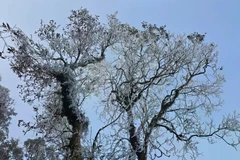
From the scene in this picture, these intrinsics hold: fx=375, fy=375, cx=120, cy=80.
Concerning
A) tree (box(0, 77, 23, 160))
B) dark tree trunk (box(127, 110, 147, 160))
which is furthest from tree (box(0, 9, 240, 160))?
tree (box(0, 77, 23, 160))

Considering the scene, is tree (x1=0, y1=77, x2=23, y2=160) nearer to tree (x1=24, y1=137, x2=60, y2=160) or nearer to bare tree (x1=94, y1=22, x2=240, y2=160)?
tree (x1=24, y1=137, x2=60, y2=160)

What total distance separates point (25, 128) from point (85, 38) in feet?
5.92

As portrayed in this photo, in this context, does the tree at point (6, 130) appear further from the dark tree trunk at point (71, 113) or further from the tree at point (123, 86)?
the dark tree trunk at point (71, 113)

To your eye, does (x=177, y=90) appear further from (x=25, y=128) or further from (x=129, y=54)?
(x=25, y=128)

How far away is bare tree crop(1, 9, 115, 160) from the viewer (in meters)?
5.97

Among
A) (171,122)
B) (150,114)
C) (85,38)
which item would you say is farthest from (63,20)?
(171,122)

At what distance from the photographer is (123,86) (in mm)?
6586

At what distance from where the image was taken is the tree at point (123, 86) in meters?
Answer: 6.03

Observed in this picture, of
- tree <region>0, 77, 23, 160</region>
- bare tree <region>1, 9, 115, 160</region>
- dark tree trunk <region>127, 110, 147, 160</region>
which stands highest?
tree <region>0, 77, 23, 160</region>

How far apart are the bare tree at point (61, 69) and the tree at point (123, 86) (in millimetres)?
16

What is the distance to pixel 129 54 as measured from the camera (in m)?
6.71

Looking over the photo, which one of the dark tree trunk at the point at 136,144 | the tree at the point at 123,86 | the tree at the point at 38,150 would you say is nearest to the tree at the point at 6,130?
the tree at the point at 38,150

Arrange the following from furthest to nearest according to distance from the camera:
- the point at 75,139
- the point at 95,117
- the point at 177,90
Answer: the point at 177,90 < the point at 95,117 < the point at 75,139

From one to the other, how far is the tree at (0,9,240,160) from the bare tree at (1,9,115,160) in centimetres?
2
